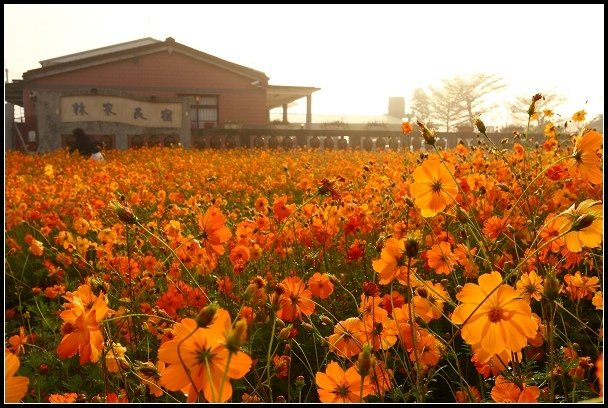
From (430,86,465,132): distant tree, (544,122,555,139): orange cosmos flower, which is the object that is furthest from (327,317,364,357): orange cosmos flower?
(430,86,465,132): distant tree

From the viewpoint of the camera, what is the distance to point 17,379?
27.9 inches

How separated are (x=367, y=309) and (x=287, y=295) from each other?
20 centimetres

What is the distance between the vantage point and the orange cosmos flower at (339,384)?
102 cm

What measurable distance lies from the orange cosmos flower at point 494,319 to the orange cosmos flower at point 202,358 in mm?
410

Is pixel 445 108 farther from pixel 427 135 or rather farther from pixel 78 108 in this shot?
pixel 427 135

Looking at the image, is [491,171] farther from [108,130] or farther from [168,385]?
[108,130]

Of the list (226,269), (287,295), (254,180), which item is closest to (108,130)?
(254,180)

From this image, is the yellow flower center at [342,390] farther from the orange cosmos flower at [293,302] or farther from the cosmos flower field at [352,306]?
the orange cosmos flower at [293,302]

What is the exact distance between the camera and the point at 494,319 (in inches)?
37.2

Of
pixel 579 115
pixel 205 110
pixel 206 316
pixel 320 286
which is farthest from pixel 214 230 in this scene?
pixel 205 110

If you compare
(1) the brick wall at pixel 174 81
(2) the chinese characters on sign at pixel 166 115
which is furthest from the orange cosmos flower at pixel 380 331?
(1) the brick wall at pixel 174 81

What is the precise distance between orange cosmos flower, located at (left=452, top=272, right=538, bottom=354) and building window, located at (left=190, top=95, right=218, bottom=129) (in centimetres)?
2074

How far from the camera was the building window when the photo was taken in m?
21.2

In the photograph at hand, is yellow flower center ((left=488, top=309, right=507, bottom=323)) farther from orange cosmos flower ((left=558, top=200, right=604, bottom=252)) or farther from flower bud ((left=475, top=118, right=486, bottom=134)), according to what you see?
flower bud ((left=475, top=118, right=486, bottom=134))
